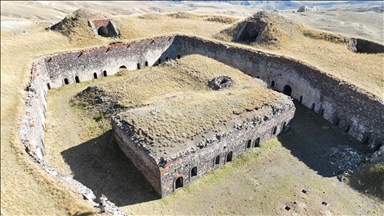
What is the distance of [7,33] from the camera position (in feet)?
88.4

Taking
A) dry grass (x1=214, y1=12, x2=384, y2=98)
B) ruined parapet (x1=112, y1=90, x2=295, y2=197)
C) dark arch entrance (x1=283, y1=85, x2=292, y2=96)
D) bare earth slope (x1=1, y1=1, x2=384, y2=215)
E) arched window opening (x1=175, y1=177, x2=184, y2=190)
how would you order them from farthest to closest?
1. dark arch entrance (x1=283, y1=85, x2=292, y2=96)
2. dry grass (x1=214, y1=12, x2=384, y2=98)
3. arched window opening (x1=175, y1=177, x2=184, y2=190)
4. ruined parapet (x1=112, y1=90, x2=295, y2=197)
5. bare earth slope (x1=1, y1=1, x2=384, y2=215)

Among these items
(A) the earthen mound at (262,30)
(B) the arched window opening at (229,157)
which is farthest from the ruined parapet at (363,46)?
(B) the arched window opening at (229,157)

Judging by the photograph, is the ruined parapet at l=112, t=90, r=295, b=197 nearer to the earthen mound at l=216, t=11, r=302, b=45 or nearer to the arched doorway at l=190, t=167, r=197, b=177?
the arched doorway at l=190, t=167, r=197, b=177

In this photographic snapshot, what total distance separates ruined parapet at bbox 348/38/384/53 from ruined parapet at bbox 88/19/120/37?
83.6ft

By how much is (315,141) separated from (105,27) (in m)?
26.4

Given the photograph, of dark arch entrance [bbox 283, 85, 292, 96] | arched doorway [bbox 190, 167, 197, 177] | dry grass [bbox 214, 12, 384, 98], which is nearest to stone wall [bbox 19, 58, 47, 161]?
arched doorway [bbox 190, 167, 197, 177]

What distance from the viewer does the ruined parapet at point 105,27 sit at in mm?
30358

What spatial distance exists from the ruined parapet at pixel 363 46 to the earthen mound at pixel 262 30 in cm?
577

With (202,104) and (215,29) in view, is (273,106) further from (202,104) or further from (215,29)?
(215,29)

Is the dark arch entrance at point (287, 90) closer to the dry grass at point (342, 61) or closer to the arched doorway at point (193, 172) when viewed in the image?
the dry grass at point (342, 61)

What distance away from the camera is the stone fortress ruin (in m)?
14.6

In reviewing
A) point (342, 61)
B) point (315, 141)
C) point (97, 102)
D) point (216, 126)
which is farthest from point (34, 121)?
point (342, 61)

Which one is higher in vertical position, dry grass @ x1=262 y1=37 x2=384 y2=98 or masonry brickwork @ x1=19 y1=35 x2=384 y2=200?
dry grass @ x1=262 y1=37 x2=384 y2=98

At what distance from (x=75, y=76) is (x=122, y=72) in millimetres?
4827
